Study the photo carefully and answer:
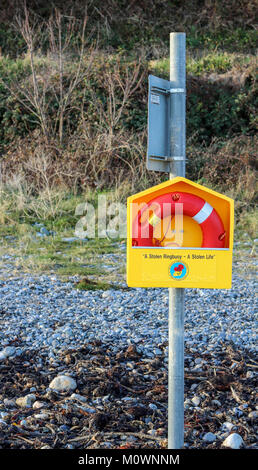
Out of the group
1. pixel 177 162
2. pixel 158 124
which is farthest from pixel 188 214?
pixel 158 124

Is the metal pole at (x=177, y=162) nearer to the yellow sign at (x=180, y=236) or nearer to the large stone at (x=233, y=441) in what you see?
the yellow sign at (x=180, y=236)

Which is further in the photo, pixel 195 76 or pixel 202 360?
pixel 195 76

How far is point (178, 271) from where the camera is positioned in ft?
7.91

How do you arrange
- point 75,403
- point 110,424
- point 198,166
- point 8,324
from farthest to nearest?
point 198,166 → point 8,324 → point 75,403 → point 110,424

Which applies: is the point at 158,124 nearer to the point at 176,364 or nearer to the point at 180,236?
the point at 180,236

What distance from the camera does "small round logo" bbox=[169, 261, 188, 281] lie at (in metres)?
2.41

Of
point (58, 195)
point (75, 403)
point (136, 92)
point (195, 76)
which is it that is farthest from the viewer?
Result: point (195, 76)

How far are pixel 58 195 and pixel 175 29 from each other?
37.1ft

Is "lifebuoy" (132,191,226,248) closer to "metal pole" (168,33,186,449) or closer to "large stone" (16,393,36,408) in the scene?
"metal pole" (168,33,186,449)

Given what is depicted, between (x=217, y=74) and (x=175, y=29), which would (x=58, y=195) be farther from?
(x=175, y=29)

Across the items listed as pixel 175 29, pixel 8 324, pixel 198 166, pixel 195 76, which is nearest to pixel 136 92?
pixel 195 76

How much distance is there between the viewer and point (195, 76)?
14.0m

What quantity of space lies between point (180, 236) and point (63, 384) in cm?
145

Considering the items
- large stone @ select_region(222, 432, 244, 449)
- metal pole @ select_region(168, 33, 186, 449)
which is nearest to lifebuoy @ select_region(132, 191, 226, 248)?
metal pole @ select_region(168, 33, 186, 449)
